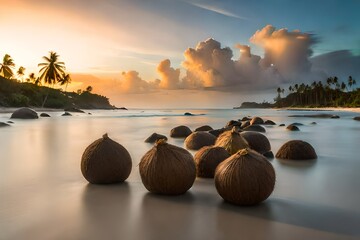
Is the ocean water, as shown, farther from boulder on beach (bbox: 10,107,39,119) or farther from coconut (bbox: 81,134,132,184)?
boulder on beach (bbox: 10,107,39,119)

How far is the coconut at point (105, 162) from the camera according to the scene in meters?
7.04

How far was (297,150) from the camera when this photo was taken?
1105 cm

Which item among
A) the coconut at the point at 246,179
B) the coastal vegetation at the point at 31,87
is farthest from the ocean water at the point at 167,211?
the coastal vegetation at the point at 31,87

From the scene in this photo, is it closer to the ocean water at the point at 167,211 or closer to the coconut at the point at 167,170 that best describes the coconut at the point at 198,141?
the ocean water at the point at 167,211

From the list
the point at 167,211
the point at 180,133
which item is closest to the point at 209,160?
the point at 167,211

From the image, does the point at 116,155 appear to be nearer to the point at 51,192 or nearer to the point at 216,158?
the point at 51,192

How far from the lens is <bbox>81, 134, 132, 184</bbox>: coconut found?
23.1 ft

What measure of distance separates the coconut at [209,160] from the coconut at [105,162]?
1611 millimetres

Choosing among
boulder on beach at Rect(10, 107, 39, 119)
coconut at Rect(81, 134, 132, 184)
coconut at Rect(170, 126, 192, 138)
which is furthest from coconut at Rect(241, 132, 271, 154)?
boulder on beach at Rect(10, 107, 39, 119)

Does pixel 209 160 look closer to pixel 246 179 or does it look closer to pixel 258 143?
pixel 246 179

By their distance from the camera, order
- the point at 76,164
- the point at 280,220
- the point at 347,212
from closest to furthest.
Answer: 1. the point at 280,220
2. the point at 347,212
3. the point at 76,164

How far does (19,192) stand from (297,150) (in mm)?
7804

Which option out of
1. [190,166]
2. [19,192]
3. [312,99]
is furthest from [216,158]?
[312,99]

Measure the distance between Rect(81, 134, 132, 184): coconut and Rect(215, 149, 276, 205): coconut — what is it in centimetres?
234
